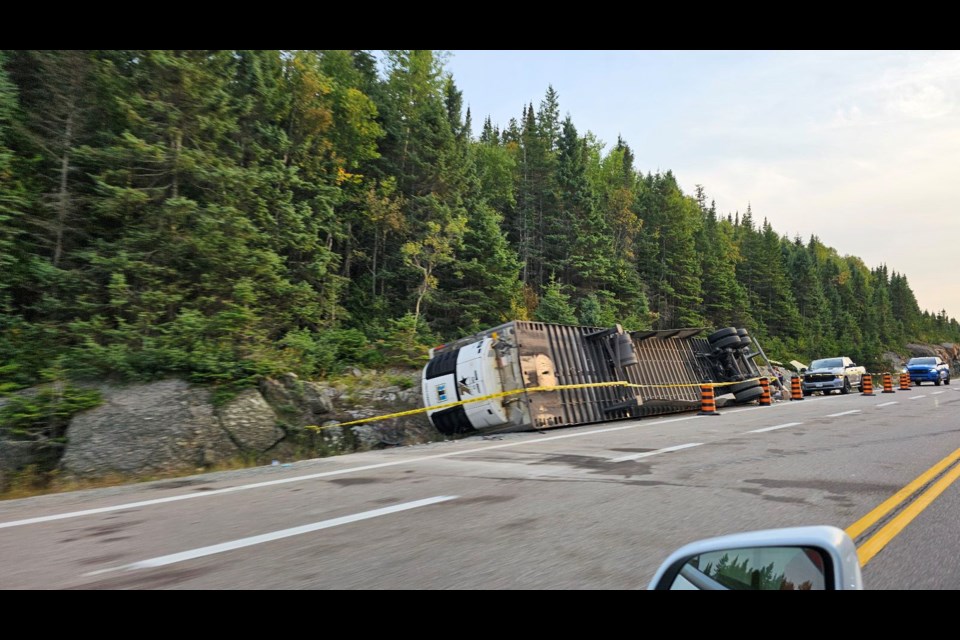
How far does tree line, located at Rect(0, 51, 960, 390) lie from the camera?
1669cm

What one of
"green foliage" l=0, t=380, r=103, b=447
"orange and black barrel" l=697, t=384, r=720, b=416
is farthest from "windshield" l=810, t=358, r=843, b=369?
"green foliage" l=0, t=380, r=103, b=447

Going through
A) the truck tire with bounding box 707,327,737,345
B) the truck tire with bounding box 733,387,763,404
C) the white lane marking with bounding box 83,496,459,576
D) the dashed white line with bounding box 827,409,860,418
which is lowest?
the dashed white line with bounding box 827,409,860,418

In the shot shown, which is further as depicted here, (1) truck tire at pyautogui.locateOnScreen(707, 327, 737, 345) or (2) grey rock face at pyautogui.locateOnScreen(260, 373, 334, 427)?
(1) truck tire at pyautogui.locateOnScreen(707, 327, 737, 345)

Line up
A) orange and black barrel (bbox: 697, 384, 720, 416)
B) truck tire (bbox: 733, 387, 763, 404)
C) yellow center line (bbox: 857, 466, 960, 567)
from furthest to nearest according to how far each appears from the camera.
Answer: truck tire (bbox: 733, 387, 763, 404) → orange and black barrel (bbox: 697, 384, 720, 416) → yellow center line (bbox: 857, 466, 960, 567)

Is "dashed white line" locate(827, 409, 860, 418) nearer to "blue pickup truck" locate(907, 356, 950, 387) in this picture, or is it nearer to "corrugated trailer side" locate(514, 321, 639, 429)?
"corrugated trailer side" locate(514, 321, 639, 429)

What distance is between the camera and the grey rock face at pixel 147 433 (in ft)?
40.4

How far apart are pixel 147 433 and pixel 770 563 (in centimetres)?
1459

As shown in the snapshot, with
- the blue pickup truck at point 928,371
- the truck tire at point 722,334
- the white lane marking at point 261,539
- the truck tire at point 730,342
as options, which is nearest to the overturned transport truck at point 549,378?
the truck tire at point 730,342

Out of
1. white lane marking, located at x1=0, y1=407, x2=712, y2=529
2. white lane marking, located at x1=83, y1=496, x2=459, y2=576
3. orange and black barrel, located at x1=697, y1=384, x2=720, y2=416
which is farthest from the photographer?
orange and black barrel, located at x1=697, y1=384, x2=720, y2=416

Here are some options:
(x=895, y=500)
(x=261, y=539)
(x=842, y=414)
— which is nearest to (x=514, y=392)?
(x=895, y=500)

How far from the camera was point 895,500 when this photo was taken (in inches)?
217

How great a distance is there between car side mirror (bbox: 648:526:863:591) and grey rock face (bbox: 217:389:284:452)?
15.0 meters

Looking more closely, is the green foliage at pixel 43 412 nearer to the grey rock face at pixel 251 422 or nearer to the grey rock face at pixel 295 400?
the grey rock face at pixel 251 422
